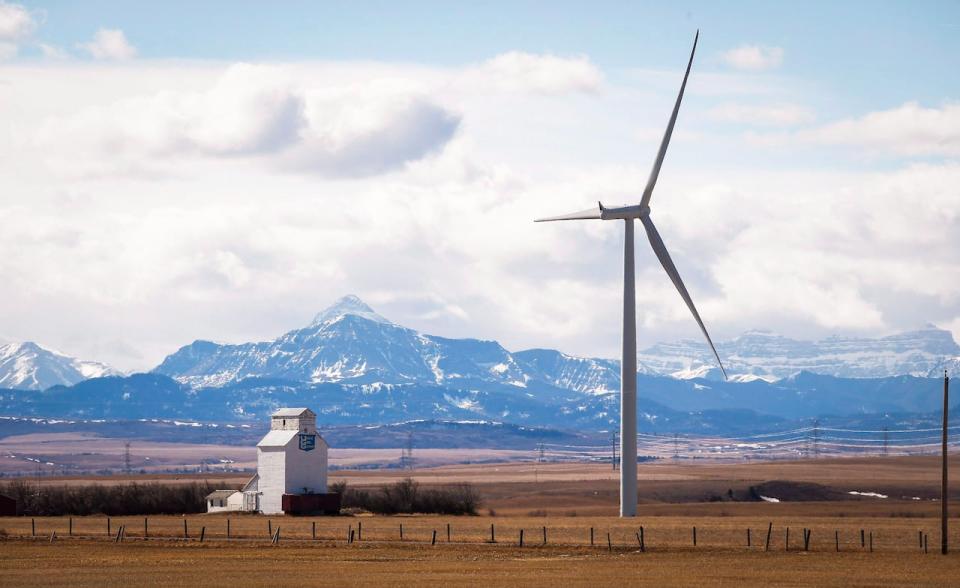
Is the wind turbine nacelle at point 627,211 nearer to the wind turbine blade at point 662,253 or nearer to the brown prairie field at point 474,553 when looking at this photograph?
the wind turbine blade at point 662,253

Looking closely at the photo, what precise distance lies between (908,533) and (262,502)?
181ft

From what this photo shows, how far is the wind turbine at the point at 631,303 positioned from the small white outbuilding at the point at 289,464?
30134 millimetres

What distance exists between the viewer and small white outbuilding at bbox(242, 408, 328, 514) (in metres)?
125

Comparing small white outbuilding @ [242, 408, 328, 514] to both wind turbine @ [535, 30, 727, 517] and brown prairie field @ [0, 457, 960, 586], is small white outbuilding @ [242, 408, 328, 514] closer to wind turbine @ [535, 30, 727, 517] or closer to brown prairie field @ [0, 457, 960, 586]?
brown prairie field @ [0, 457, 960, 586]

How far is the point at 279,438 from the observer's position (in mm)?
127250

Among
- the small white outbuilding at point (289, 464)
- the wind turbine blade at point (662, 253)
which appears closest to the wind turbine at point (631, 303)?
the wind turbine blade at point (662, 253)

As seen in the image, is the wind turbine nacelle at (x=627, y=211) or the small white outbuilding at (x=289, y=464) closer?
the wind turbine nacelle at (x=627, y=211)

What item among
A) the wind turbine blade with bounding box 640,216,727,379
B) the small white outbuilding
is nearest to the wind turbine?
the wind turbine blade with bounding box 640,216,727,379

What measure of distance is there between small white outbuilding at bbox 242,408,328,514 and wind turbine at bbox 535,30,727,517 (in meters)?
30.1

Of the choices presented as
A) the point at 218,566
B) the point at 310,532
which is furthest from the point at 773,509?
the point at 218,566

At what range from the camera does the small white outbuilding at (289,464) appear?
12500 centimetres

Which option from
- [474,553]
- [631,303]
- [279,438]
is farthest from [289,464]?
[474,553]

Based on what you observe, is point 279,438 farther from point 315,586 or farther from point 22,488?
point 315,586

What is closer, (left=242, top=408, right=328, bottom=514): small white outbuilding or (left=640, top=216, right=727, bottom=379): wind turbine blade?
(left=640, top=216, right=727, bottom=379): wind turbine blade
